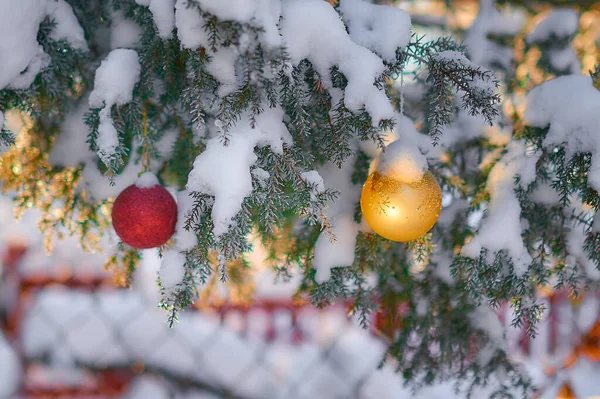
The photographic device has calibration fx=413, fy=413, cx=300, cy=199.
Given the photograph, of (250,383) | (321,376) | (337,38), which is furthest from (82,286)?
(337,38)

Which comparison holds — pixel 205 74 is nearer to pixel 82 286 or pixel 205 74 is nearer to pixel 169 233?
pixel 169 233

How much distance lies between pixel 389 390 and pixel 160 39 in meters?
1.66

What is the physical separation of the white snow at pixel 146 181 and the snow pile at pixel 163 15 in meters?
0.23

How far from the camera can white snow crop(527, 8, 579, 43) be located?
1.17 m

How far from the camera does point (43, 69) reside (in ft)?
2.44

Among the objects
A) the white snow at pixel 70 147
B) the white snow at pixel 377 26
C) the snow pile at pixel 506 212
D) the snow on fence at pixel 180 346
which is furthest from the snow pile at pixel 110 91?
the snow on fence at pixel 180 346

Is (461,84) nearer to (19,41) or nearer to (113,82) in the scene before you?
(113,82)

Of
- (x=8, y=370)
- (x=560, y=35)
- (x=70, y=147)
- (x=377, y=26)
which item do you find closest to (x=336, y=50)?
(x=377, y=26)

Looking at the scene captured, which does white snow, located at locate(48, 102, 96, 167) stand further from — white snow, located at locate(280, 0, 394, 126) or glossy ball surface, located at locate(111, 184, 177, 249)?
white snow, located at locate(280, 0, 394, 126)

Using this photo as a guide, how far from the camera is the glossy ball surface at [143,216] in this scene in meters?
0.66

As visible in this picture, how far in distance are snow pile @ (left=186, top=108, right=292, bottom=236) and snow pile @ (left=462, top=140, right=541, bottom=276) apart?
404 millimetres

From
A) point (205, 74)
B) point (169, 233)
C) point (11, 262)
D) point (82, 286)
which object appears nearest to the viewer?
point (205, 74)

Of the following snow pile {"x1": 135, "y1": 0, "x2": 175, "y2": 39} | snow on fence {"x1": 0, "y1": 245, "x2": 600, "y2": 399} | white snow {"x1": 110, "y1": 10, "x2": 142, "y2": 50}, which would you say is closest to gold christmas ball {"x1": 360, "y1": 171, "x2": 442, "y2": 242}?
snow pile {"x1": 135, "y1": 0, "x2": 175, "y2": 39}

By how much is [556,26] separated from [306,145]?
0.92 m
